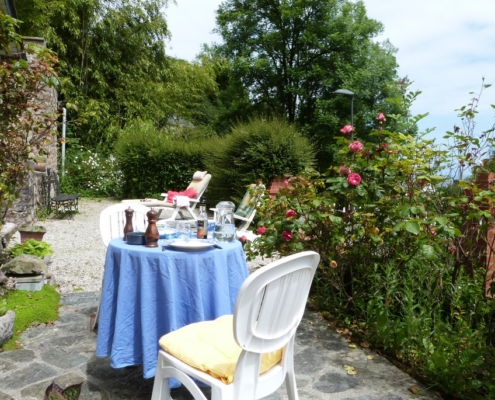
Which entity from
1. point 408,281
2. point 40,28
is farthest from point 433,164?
point 40,28

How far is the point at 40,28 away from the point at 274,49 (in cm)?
949

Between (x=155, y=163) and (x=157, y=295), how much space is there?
11.2 metres

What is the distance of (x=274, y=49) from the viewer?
2028cm

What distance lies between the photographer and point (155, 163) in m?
13.3

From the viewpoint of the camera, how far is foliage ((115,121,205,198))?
1326cm

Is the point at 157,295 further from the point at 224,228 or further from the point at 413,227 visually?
the point at 413,227

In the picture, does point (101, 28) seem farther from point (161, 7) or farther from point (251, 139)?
point (251, 139)

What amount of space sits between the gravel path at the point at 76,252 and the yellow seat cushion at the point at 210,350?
2910 mm

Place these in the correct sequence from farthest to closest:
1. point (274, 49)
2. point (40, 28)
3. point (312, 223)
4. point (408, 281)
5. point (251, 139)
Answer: point (274, 49), point (40, 28), point (251, 139), point (312, 223), point (408, 281)

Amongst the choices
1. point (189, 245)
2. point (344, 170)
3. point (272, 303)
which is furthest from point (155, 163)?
point (272, 303)

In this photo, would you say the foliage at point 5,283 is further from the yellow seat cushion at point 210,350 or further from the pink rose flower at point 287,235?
the yellow seat cushion at point 210,350

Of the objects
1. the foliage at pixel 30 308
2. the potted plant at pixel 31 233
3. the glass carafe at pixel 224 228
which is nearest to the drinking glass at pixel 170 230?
the glass carafe at pixel 224 228

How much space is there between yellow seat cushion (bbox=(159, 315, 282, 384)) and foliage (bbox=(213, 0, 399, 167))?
16.9 metres

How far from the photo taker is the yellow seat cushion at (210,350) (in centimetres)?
183
